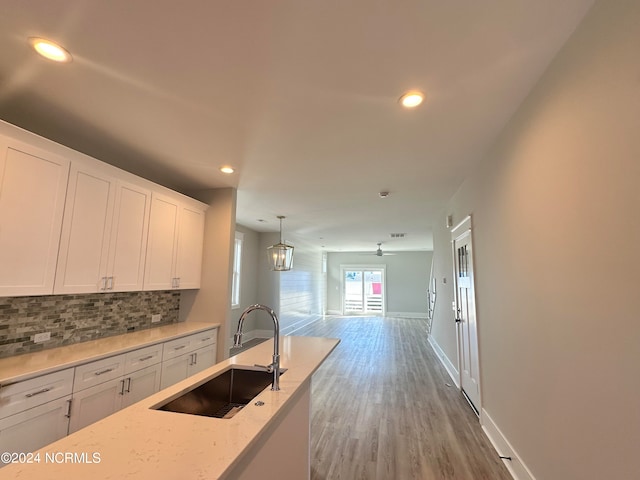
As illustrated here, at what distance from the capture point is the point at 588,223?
4.41ft

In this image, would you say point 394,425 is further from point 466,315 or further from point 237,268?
point 237,268

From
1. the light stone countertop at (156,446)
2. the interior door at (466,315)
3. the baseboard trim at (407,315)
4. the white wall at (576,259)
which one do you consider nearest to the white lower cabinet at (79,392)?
the light stone countertop at (156,446)

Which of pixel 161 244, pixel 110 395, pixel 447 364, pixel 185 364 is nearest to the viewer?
pixel 110 395

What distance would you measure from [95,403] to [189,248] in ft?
6.01

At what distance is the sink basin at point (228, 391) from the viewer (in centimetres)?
166

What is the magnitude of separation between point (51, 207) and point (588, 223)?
10.7 feet

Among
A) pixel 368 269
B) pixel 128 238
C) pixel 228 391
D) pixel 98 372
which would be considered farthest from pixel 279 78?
pixel 368 269

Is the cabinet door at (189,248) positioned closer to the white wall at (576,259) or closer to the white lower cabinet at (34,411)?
the white lower cabinet at (34,411)

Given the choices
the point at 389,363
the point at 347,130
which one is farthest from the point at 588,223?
the point at 389,363

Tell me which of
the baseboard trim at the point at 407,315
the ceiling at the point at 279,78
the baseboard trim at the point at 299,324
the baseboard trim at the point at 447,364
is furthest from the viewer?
the baseboard trim at the point at 407,315

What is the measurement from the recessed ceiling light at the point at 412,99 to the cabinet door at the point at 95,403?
9.73 feet

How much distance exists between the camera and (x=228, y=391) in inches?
73.4

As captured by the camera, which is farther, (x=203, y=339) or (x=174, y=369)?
(x=203, y=339)

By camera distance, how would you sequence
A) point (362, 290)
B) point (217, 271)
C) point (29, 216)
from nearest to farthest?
point (29, 216) < point (217, 271) < point (362, 290)
